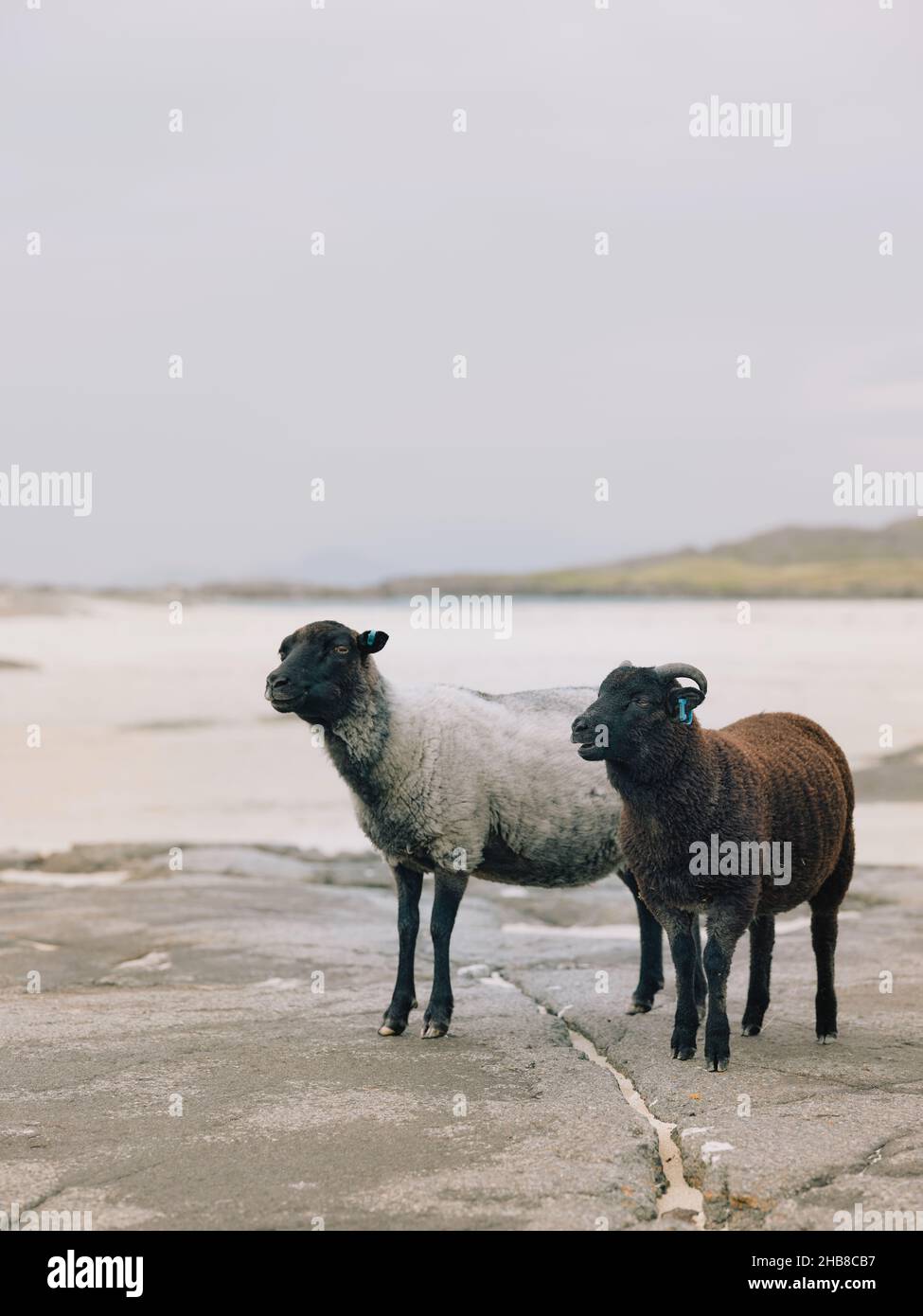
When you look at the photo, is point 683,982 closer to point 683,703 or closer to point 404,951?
point 683,703

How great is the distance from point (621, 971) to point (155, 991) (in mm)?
3423

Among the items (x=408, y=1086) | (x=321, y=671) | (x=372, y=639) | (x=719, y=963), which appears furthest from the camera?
(x=372, y=639)

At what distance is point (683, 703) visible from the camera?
8094mm

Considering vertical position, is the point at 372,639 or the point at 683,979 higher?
the point at 372,639

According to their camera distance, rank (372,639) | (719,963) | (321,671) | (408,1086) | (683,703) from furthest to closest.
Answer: (372,639) → (321,671) → (683,703) → (719,963) → (408,1086)

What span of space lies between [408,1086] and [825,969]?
8.96ft

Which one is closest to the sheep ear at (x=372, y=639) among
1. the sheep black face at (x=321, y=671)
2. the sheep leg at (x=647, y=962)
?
the sheep black face at (x=321, y=671)

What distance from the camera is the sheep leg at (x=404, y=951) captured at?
28.7 ft

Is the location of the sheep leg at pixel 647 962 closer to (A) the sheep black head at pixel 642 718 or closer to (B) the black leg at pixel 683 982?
(B) the black leg at pixel 683 982

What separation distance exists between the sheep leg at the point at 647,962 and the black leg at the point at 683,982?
42.9 inches

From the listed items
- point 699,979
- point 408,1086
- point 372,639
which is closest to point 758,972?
point 699,979

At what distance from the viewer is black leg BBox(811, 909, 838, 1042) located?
8.56m

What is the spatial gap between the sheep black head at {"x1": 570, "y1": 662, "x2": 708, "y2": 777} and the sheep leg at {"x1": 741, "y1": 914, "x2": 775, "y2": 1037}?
4.67 ft
